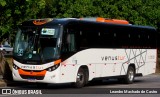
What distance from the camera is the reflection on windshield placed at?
789 inches

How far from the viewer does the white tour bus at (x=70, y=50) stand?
2000 cm

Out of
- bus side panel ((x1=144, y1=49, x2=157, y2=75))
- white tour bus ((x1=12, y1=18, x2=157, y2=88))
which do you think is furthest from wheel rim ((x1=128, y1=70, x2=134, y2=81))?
bus side panel ((x1=144, y1=49, x2=157, y2=75))

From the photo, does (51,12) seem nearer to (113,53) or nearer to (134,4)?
(134,4)

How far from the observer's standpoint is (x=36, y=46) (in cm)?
2022

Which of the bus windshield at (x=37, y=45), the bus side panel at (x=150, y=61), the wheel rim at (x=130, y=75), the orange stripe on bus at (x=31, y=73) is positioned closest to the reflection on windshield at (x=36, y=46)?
the bus windshield at (x=37, y=45)

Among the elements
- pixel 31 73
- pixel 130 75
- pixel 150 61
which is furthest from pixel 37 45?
pixel 150 61

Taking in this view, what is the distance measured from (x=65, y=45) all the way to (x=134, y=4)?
80.9 ft

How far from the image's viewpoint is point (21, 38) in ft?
68.6

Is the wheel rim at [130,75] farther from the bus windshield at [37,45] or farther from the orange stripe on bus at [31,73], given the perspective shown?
the orange stripe on bus at [31,73]

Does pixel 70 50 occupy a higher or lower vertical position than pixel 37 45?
lower

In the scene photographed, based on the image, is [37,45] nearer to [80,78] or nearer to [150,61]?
[80,78]

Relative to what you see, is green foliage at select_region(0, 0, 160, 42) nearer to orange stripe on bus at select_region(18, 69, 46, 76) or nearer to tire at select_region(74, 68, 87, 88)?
tire at select_region(74, 68, 87, 88)

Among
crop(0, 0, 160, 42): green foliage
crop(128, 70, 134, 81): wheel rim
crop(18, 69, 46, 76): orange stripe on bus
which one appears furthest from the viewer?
crop(0, 0, 160, 42): green foliage

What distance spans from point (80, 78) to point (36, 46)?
2.60m
